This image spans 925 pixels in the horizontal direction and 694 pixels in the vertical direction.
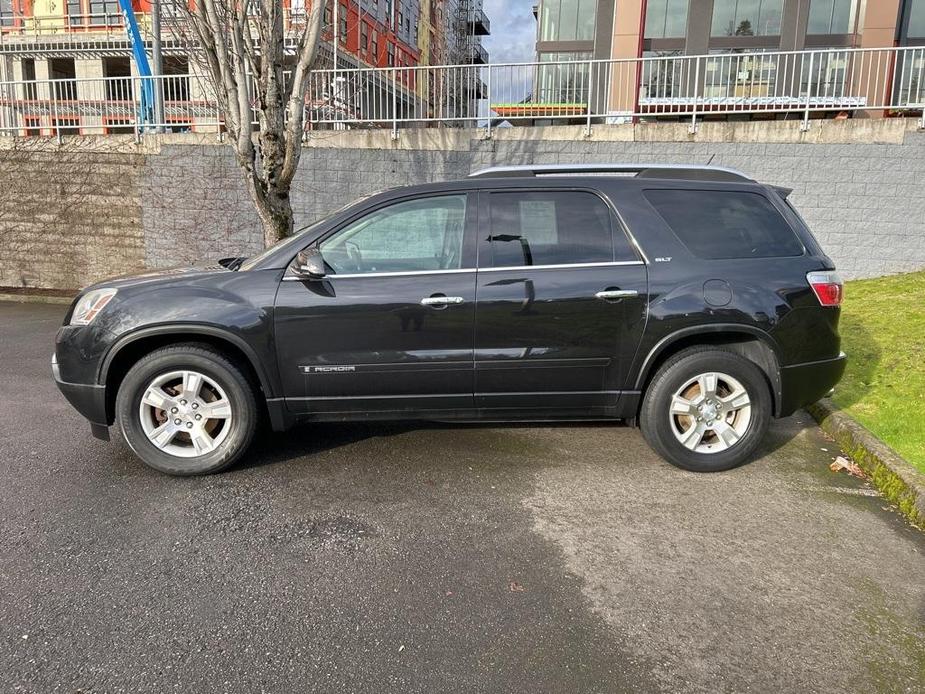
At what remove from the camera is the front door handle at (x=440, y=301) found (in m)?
3.86

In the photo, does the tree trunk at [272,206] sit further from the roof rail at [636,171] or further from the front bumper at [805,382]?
the front bumper at [805,382]

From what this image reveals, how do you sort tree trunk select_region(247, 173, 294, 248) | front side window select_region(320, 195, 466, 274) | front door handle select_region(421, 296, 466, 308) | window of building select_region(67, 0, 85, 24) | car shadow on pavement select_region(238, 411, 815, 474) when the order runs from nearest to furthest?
front door handle select_region(421, 296, 466, 308) → front side window select_region(320, 195, 466, 274) → car shadow on pavement select_region(238, 411, 815, 474) → tree trunk select_region(247, 173, 294, 248) → window of building select_region(67, 0, 85, 24)

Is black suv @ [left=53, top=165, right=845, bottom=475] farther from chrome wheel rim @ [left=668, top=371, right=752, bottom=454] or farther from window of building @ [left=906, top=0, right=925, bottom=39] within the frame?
window of building @ [left=906, top=0, right=925, bottom=39]

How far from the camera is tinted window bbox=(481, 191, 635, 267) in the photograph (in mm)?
3998

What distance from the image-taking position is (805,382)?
13.5 feet

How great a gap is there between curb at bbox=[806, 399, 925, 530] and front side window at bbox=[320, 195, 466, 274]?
284 centimetres

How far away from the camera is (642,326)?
3.97 meters

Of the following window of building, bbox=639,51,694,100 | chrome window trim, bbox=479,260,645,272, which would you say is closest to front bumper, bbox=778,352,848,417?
chrome window trim, bbox=479,260,645,272

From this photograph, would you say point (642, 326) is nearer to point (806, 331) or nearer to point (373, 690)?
point (806, 331)

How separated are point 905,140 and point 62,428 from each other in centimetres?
1156

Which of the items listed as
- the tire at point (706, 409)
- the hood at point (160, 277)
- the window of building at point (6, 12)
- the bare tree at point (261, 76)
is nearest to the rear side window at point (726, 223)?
the tire at point (706, 409)

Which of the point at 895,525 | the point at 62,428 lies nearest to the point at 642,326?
the point at 895,525

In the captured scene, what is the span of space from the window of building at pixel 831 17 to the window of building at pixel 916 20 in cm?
168

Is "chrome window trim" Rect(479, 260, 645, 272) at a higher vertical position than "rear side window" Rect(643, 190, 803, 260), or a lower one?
lower
